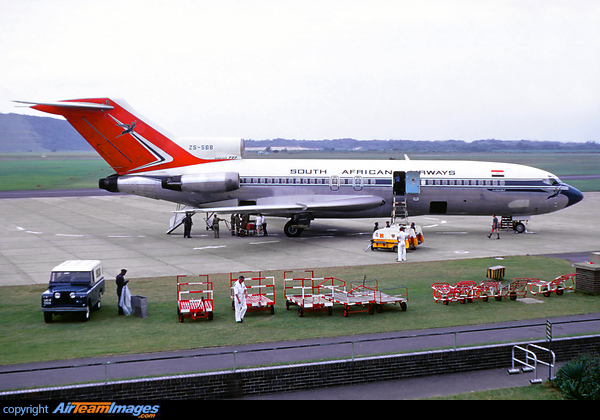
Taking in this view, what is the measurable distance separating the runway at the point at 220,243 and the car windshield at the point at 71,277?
5633 millimetres

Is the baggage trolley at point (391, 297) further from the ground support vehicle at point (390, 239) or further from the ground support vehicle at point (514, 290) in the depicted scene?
the ground support vehicle at point (390, 239)

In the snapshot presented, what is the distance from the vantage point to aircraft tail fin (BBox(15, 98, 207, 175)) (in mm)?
35656

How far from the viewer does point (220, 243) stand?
34312mm

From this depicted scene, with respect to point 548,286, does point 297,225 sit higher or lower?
higher

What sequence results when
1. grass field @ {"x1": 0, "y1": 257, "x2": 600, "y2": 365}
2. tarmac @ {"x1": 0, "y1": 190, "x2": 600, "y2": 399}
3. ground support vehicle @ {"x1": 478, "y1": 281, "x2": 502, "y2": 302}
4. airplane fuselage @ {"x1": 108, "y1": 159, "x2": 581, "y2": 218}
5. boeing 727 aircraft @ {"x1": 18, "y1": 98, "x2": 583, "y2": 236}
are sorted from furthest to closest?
airplane fuselage @ {"x1": 108, "y1": 159, "x2": 581, "y2": 218} → boeing 727 aircraft @ {"x1": 18, "y1": 98, "x2": 583, "y2": 236} → ground support vehicle @ {"x1": 478, "y1": 281, "x2": 502, "y2": 302} → grass field @ {"x1": 0, "y1": 257, "x2": 600, "y2": 365} → tarmac @ {"x1": 0, "y1": 190, "x2": 600, "y2": 399}

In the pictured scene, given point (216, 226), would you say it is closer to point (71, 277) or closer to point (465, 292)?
point (71, 277)

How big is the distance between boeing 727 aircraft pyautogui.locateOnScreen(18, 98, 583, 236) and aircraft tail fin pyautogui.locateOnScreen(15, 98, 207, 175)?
0.20ft

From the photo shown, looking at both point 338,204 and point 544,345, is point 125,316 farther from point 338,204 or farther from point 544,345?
point 338,204

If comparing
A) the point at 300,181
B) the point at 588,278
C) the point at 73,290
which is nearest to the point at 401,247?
the point at 588,278

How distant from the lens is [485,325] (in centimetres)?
1823

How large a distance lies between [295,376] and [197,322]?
5.89 metres

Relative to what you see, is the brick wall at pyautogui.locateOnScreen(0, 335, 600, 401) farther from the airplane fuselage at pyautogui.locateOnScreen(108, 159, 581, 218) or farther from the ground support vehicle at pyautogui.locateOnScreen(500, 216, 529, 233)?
the ground support vehicle at pyautogui.locateOnScreen(500, 216, 529, 233)

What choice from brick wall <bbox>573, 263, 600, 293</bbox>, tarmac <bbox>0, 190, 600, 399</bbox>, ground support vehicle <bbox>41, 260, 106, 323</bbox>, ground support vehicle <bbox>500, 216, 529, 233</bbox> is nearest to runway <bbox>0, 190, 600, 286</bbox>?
tarmac <bbox>0, 190, 600, 399</bbox>

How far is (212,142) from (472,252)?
57.0 ft
